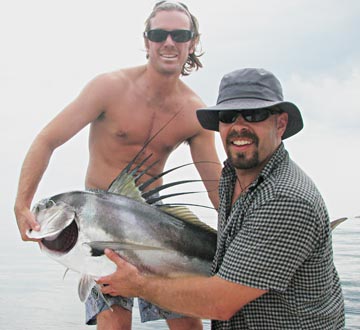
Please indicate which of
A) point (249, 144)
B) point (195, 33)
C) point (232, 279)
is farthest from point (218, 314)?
point (195, 33)

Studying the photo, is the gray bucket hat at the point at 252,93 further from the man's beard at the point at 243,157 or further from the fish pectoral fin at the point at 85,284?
the fish pectoral fin at the point at 85,284

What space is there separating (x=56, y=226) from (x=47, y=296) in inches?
242

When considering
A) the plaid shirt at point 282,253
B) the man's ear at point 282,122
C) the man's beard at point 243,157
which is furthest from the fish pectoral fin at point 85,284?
the man's ear at point 282,122

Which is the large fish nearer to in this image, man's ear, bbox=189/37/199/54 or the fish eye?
the fish eye

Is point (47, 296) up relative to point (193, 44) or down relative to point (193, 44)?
down

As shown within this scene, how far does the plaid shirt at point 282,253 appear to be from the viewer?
7.58 feet

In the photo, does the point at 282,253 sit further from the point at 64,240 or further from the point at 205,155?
the point at 205,155

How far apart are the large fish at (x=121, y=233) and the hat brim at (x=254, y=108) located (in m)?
0.52

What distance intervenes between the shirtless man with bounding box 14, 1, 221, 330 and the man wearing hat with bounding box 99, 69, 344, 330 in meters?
1.05

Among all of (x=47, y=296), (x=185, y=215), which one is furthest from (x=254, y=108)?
(x=47, y=296)

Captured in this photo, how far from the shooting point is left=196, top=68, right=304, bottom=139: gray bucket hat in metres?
2.60

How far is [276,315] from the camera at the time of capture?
2.48 metres

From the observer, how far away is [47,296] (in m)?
8.39

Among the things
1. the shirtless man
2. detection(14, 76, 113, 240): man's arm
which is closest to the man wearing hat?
detection(14, 76, 113, 240): man's arm
